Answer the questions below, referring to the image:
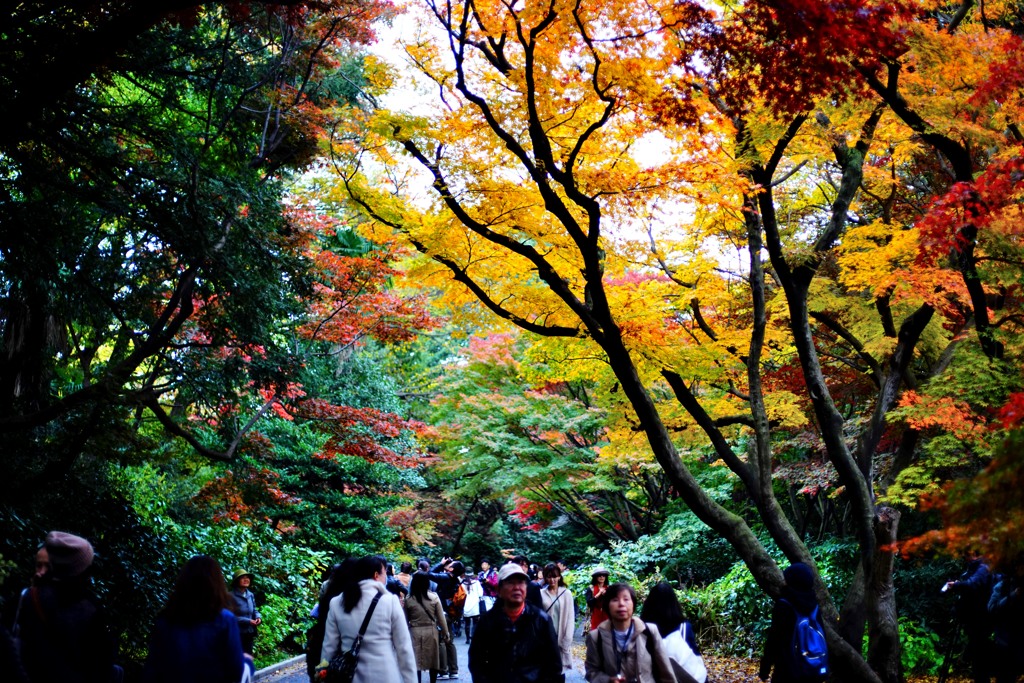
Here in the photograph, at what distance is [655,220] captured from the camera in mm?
12352

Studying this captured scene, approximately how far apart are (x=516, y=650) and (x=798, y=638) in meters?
1.96

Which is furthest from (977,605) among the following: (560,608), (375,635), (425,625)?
(375,635)

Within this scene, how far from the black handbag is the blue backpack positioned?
2.87 m

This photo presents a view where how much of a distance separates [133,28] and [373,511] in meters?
15.9

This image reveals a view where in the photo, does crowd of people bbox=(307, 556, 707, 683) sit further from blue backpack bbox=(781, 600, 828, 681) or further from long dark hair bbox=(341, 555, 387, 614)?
blue backpack bbox=(781, 600, 828, 681)

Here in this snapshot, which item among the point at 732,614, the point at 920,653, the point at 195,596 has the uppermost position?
the point at 195,596

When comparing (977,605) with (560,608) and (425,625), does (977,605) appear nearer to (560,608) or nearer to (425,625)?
(560,608)

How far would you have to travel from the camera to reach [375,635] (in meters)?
5.86

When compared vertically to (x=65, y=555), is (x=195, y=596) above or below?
below

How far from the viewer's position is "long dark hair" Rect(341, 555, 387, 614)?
19.5ft

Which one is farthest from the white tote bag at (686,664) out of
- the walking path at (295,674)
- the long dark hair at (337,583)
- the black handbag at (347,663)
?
the walking path at (295,674)

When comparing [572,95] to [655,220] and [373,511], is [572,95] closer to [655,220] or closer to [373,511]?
[655,220]

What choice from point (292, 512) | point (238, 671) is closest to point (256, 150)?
point (292, 512)

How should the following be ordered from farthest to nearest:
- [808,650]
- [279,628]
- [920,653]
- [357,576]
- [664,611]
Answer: [279,628] < [920,653] < [357,576] < [808,650] < [664,611]
